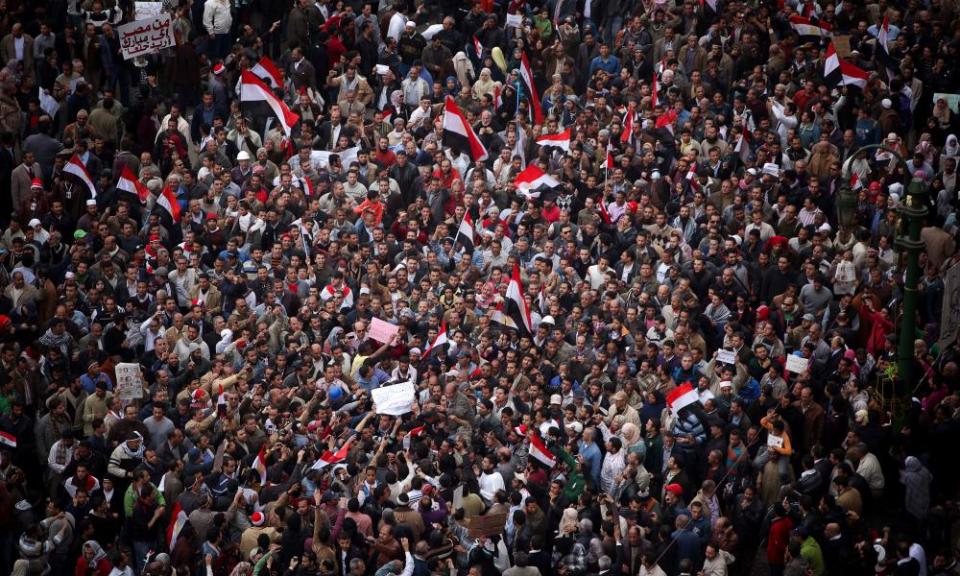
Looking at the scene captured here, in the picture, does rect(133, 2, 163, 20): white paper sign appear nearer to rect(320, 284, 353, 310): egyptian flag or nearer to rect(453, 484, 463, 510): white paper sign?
rect(320, 284, 353, 310): egyptian flag

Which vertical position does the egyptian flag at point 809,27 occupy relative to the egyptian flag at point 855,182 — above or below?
above

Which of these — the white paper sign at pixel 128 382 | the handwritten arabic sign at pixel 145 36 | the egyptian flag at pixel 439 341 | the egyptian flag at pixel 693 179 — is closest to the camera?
the white paper sign at pixel 128 382

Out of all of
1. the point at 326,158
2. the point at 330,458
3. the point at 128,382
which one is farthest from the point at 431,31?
the point at 330,458

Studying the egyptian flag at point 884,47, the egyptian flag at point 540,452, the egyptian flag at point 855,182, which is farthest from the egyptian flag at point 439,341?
the egyptian flag at point 884,47

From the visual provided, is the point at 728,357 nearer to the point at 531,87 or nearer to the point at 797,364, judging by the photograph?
the point at 797,364

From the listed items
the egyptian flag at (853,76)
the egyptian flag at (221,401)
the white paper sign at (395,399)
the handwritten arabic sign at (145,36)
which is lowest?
the egyptian flag at (221,401)

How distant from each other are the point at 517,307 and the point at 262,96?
6.80 meters

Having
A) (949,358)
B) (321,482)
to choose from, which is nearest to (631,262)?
(949,358)

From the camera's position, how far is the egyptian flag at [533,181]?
92.6ft

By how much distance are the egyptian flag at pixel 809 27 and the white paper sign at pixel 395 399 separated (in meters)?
11.5

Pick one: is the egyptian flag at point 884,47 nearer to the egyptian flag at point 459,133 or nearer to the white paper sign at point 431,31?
the egyptian flag at point 459,133

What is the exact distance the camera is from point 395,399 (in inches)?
936

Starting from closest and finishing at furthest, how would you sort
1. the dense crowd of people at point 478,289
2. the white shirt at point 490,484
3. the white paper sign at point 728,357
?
the dense crowd of people at point 478,289 < the white shirt at point 490,484 < the white paper sign at point 728,357

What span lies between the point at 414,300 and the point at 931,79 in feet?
32.8
